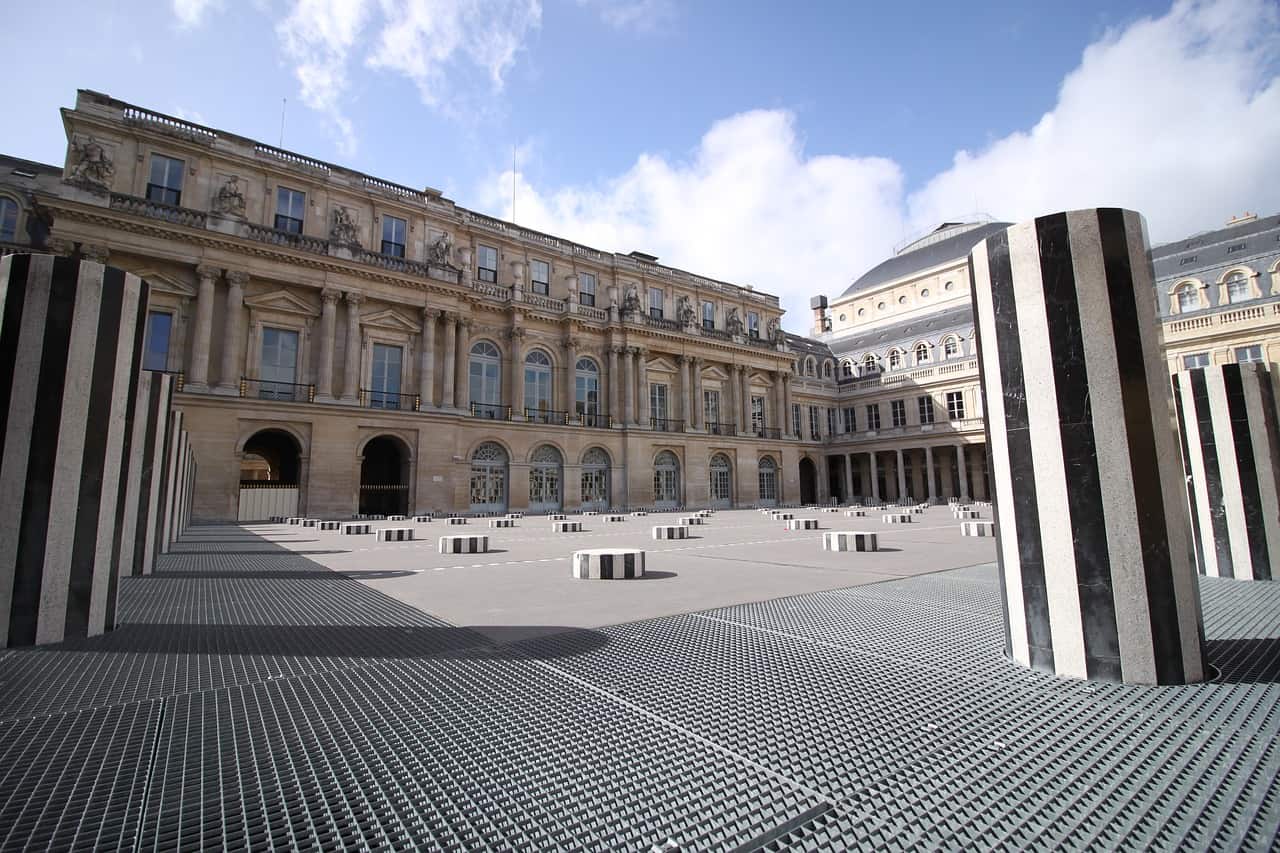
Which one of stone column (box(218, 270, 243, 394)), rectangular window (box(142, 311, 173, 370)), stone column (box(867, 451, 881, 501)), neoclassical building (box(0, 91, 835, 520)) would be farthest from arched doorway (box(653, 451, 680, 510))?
rectangular window (box(142, 311, 173, 370))

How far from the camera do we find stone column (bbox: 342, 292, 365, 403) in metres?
23.8

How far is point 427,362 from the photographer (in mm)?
25656

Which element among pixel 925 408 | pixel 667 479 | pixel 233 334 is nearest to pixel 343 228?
pixel 233 334

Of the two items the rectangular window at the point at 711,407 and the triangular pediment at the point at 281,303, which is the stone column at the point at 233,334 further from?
the rectangular window at the point at 711,407

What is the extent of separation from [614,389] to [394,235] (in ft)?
46.0

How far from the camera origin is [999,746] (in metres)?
2.17

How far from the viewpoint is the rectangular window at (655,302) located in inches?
1437

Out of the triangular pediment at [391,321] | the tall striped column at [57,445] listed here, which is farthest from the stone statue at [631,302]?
the tall striped column at [57,445]

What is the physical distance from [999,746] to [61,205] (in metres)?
28.0

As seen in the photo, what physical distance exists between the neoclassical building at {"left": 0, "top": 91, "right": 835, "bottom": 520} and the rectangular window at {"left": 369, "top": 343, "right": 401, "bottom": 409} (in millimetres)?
91

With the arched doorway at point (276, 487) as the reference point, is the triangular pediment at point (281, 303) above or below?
above

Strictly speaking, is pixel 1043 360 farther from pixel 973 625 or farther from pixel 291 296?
pixel 291 296

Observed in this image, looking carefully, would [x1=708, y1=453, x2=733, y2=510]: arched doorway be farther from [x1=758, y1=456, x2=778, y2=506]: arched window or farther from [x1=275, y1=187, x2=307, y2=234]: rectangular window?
[x1=275, y1=187, x2=307, y2=234]: rectangular window

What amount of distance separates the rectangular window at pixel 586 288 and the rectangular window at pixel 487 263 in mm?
5166
